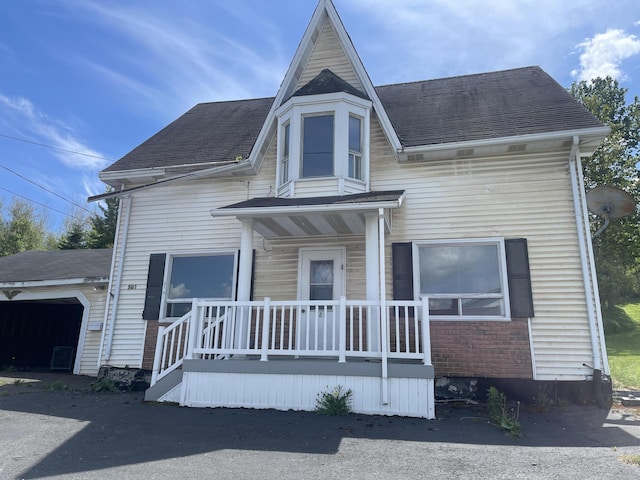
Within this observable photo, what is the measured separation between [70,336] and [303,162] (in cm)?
999

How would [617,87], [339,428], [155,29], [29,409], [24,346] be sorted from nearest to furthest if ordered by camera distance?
[339,428]
[29,409]
[155,29]
[24,346]
[617,87]

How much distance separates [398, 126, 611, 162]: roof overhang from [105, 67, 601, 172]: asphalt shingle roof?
0.44 ft

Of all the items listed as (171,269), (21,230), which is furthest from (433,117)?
(21,230)

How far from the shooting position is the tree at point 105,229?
992 inches

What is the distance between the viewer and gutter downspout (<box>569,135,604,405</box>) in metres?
6.59

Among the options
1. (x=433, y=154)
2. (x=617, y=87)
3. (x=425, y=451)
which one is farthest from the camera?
(x=617, y=87)

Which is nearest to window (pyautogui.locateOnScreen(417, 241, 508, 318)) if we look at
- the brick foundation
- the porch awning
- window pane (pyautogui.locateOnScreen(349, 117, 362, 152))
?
the brick foundation

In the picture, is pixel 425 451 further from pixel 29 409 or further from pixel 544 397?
pixel 29 409

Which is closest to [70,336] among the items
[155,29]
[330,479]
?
[155,29]

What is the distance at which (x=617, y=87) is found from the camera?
23.5 meters

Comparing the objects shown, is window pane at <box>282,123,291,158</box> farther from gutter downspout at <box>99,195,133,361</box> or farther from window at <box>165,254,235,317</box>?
gutter downspout at <box>99,195,133,361</box>

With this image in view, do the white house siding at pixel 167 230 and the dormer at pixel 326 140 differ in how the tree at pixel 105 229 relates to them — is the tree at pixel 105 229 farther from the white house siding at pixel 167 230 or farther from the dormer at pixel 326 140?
the dormer at pixel 326 140

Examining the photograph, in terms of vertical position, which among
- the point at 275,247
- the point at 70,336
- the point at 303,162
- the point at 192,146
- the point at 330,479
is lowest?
Result: the point at 330,479

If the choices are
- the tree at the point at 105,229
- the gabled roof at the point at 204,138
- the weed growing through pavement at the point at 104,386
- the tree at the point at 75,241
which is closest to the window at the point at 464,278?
the gabled roof at the point at 204,138
